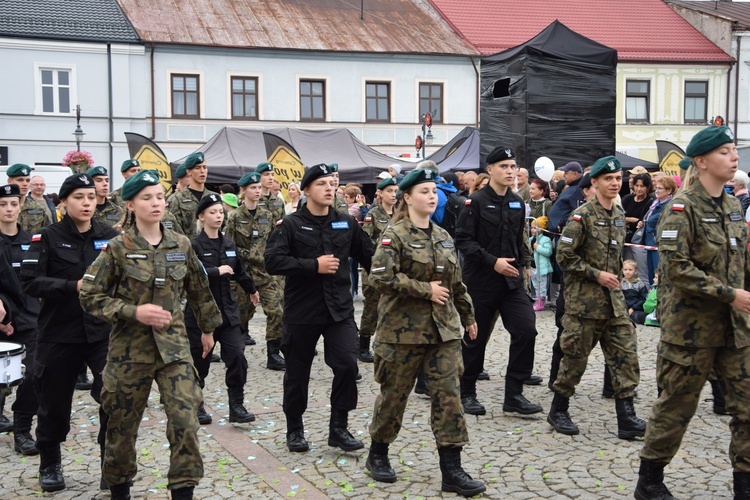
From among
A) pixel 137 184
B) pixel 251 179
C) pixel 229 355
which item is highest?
pixel 251 179

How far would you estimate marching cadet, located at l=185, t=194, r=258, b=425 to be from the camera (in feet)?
25.1

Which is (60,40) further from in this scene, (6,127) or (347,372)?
(347,372)

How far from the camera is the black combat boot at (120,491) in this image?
17.6 feet

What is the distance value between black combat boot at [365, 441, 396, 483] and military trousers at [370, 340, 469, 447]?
70 mm

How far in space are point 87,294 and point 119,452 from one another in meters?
0.93

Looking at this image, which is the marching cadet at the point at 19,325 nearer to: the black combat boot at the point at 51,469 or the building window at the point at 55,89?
the black combat boot at the point at 51,469

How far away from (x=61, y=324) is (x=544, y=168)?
9538 millimetres

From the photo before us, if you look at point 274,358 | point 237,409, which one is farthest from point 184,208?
point 237,409

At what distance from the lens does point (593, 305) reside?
7.04m

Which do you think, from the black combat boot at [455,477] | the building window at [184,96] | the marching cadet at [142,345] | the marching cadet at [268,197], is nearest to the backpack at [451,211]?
the marching cadet at [268,197]

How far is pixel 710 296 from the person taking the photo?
4984mm

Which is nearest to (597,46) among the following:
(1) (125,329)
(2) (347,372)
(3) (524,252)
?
(3) (524,252)

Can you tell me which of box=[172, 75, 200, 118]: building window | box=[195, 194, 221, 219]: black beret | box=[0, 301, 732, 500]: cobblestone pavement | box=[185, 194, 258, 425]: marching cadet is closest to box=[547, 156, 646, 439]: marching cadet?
box=[0, 301, 732, 500]: cobblestone pavement

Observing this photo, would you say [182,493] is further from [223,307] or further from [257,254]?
[257,254]
